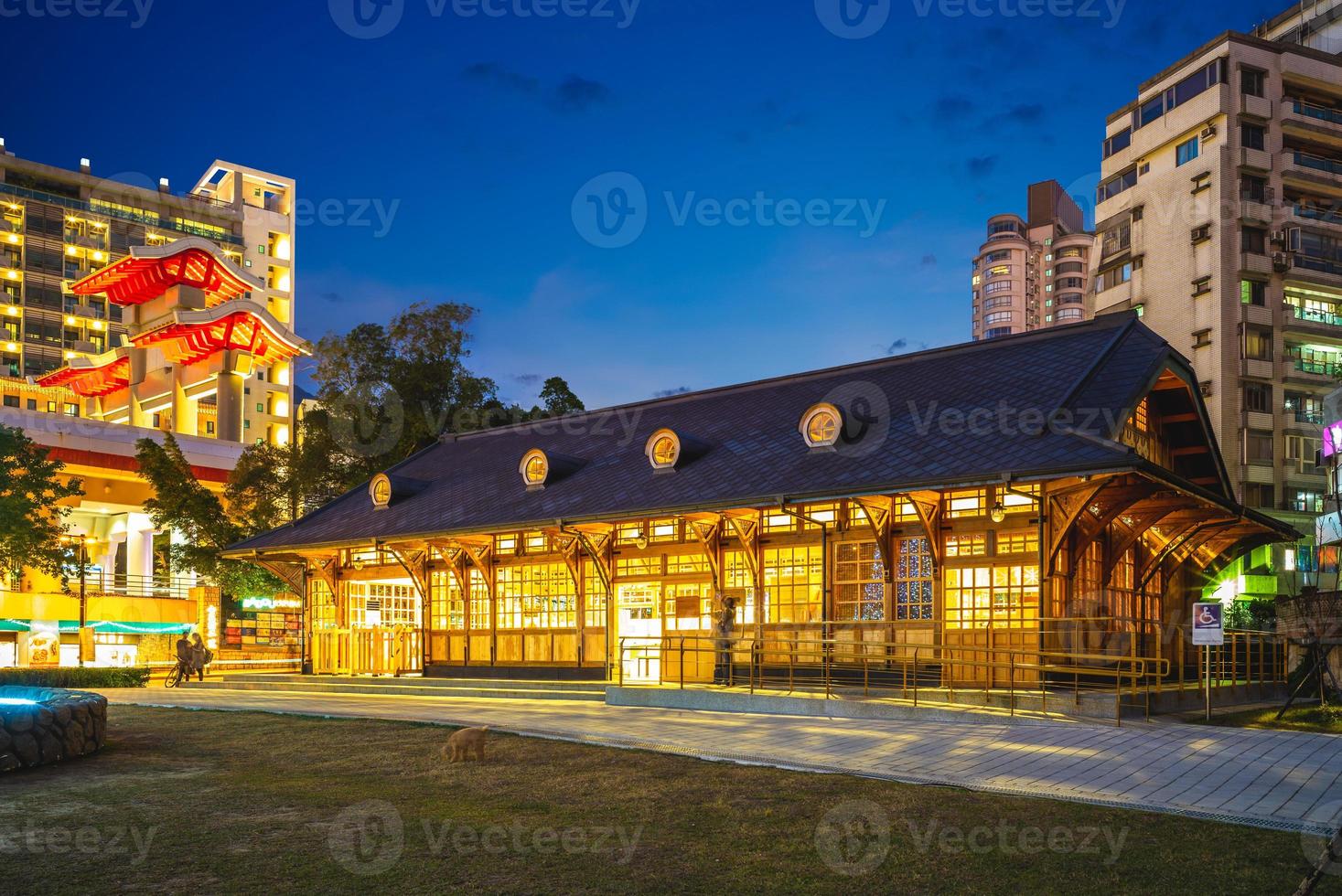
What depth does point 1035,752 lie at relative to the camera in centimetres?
1136

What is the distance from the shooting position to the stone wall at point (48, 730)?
11.4 m

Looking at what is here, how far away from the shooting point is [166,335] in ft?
183

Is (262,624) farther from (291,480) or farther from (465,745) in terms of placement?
(465,745)

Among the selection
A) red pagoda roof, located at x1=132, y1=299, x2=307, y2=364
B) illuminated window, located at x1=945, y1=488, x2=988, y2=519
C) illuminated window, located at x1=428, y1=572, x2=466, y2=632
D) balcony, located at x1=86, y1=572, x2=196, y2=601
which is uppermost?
red pagoda roof, located at x1=132, y1=299, x2=307, y2=364

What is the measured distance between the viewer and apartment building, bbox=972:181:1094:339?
438ft

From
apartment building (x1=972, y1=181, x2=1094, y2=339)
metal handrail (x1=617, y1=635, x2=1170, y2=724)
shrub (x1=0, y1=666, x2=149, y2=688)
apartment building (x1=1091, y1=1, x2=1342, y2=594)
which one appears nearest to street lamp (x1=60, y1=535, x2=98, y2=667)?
shrub (x1=0, y1=666, x2=149, y2=688)

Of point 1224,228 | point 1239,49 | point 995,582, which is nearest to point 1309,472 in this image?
point 1224,228

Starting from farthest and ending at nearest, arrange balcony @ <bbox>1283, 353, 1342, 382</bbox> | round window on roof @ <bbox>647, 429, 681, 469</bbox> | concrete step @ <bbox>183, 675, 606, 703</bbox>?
balcony @ <bbox>1283, 353, 1342, 382</bbox> → round window on roof @ <bbox>647, 429, 681, 469</bbox> → concrete step @ <bbox>183, 675, 606, 703</bbox>

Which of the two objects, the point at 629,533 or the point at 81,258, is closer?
the point at 629,533

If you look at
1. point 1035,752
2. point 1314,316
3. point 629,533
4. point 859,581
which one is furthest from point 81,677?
point 1314,316

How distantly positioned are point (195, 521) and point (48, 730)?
1008 inches

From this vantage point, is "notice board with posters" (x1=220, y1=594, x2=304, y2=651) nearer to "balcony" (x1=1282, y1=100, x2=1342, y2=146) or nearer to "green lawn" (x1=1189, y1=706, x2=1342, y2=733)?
"green lawn" (x1=1189, y1=706, x2=1342, y2=733)

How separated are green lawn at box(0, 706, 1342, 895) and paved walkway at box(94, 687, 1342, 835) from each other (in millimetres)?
504

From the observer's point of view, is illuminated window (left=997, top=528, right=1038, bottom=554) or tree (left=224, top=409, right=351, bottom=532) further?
tree (left=224, top=409, right=351, bottom=532)
